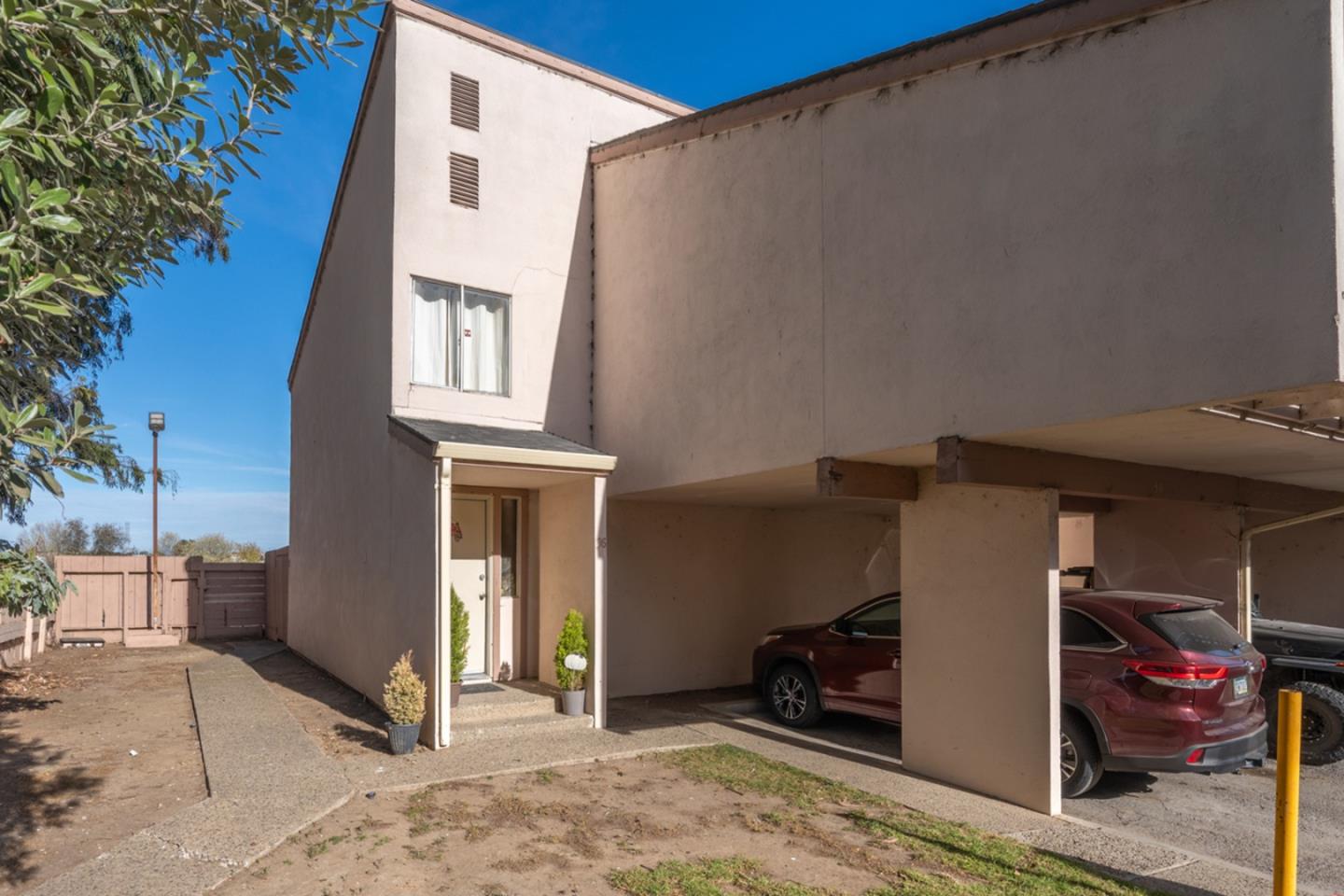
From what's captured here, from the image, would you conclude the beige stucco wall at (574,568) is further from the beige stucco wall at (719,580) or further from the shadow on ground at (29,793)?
the shadow on ground at (29,793)

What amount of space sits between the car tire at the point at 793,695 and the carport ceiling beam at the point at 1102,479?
383 cm

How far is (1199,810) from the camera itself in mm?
7582

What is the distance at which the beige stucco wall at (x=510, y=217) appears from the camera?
10.6 meters

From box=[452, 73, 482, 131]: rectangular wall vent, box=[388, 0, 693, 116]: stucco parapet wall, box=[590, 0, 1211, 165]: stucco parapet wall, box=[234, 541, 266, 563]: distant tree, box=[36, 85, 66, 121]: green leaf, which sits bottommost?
box=[234, 541, 266, 563]: distant tree

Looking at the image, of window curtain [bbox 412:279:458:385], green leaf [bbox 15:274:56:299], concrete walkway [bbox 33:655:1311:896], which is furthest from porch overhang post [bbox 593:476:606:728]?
green leaf [bbox 15:274:56:299]

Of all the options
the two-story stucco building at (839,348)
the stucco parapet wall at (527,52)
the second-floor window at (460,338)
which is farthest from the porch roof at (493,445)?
the stucco parapet wall at (527,52)

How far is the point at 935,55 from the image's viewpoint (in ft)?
23.7

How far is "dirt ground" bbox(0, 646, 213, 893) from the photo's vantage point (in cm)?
629

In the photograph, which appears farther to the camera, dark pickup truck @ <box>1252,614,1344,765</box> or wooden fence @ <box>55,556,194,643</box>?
wooden fence @ <box>55,556,194,643</box>

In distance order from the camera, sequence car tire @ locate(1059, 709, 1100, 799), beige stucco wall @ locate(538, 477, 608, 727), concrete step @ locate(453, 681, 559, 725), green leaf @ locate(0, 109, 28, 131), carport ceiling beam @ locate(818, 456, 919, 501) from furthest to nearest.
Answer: beige stucco wall @ locate(538, 477, 608, 727), concrete step @ locate(453, 681, 559, 725), carport ceiling beam @ locate(818, 456, 919, 501), car tire @ locate(1059, 709, 1100, 799), green leaf @ locate(0, 109, 28, 131)

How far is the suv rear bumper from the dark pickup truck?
192 cm

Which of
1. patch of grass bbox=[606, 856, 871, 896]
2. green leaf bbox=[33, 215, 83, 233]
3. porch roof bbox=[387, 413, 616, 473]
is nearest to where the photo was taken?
green leaf bbox=[33, 215, 83, 233]

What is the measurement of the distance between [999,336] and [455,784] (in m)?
5.74

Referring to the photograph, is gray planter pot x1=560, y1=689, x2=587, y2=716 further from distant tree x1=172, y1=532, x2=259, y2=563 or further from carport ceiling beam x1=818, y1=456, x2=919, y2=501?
distant tree x1=172, y1=532, x2=259, y2=563
